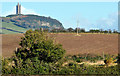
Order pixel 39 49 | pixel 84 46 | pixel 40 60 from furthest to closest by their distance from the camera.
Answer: pixel 84 46, pixel 40 60, pixel 39 49

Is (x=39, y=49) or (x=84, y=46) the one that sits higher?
(x=39, y=49)

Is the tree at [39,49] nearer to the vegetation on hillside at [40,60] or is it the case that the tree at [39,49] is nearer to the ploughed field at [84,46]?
the vegetation on hillside at [40,60]

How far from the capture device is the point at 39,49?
18.3 metres

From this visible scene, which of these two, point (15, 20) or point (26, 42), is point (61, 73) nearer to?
point (26, 42)

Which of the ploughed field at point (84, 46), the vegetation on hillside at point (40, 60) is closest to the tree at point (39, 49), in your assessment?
the vegetation on hillside at point (40, 60)

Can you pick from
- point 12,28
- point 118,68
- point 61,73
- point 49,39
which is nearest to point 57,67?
point 61,73

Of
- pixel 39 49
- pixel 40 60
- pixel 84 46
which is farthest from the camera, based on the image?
pixel 84 46

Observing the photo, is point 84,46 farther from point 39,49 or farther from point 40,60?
point 39,49

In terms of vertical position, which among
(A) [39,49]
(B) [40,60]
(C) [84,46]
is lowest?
(C) [84,46]

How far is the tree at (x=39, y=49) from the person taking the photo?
18.4 m

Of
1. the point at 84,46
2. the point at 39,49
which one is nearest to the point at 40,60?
the point at 39,49

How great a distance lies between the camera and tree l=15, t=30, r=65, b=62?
1839 centimetres

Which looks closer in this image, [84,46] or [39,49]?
[39,49]

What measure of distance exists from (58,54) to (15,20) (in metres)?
33.0
